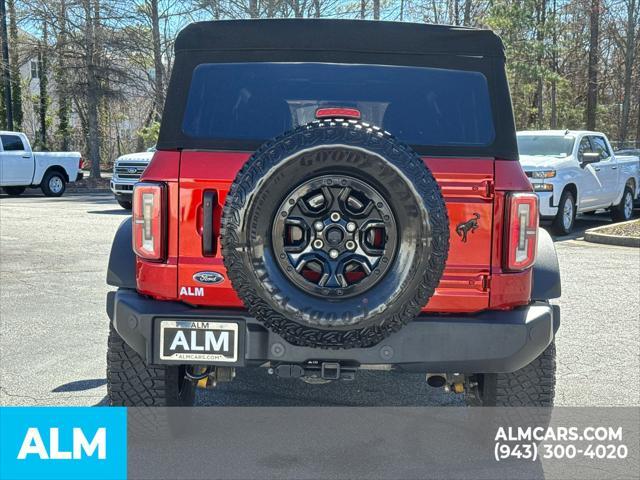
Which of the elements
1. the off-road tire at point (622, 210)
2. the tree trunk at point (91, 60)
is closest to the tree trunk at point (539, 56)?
the off-road tire at point (622, 210)

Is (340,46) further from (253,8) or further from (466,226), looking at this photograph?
(253,8)

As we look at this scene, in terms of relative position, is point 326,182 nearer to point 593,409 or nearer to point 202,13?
point 593,409

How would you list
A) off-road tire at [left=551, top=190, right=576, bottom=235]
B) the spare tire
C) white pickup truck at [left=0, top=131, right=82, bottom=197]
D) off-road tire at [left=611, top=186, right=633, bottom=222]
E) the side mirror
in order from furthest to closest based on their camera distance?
white pickup truck at [left=0, top=131, right=82, bottom=197] < off-road tire at [left=611, top=186, right=633, bottom=222] < off-road tire at [left=551, top=190, right=576, bottom=235] < the side mirror < the spare tire

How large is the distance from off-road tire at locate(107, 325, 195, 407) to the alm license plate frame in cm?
41

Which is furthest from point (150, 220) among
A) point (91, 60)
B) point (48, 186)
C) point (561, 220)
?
point (91, 60)

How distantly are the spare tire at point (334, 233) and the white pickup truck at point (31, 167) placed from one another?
1995 cm

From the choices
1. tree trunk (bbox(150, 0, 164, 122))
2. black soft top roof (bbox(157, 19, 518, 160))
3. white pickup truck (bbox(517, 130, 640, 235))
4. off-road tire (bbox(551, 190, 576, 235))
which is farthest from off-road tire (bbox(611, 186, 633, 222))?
tree trunk (bbox(150, 0, 164, 122))

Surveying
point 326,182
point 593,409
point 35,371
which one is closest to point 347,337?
point 326,182

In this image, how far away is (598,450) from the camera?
399cm

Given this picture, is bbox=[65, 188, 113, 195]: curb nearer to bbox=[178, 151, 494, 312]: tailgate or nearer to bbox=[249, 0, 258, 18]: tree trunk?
bbox=[249, 0, 258, 18]: tree trunk

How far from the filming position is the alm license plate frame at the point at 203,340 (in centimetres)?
333

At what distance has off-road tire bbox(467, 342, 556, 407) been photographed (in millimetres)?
3768

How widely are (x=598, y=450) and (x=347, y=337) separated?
1.68 meters

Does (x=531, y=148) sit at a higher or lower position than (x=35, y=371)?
higher
